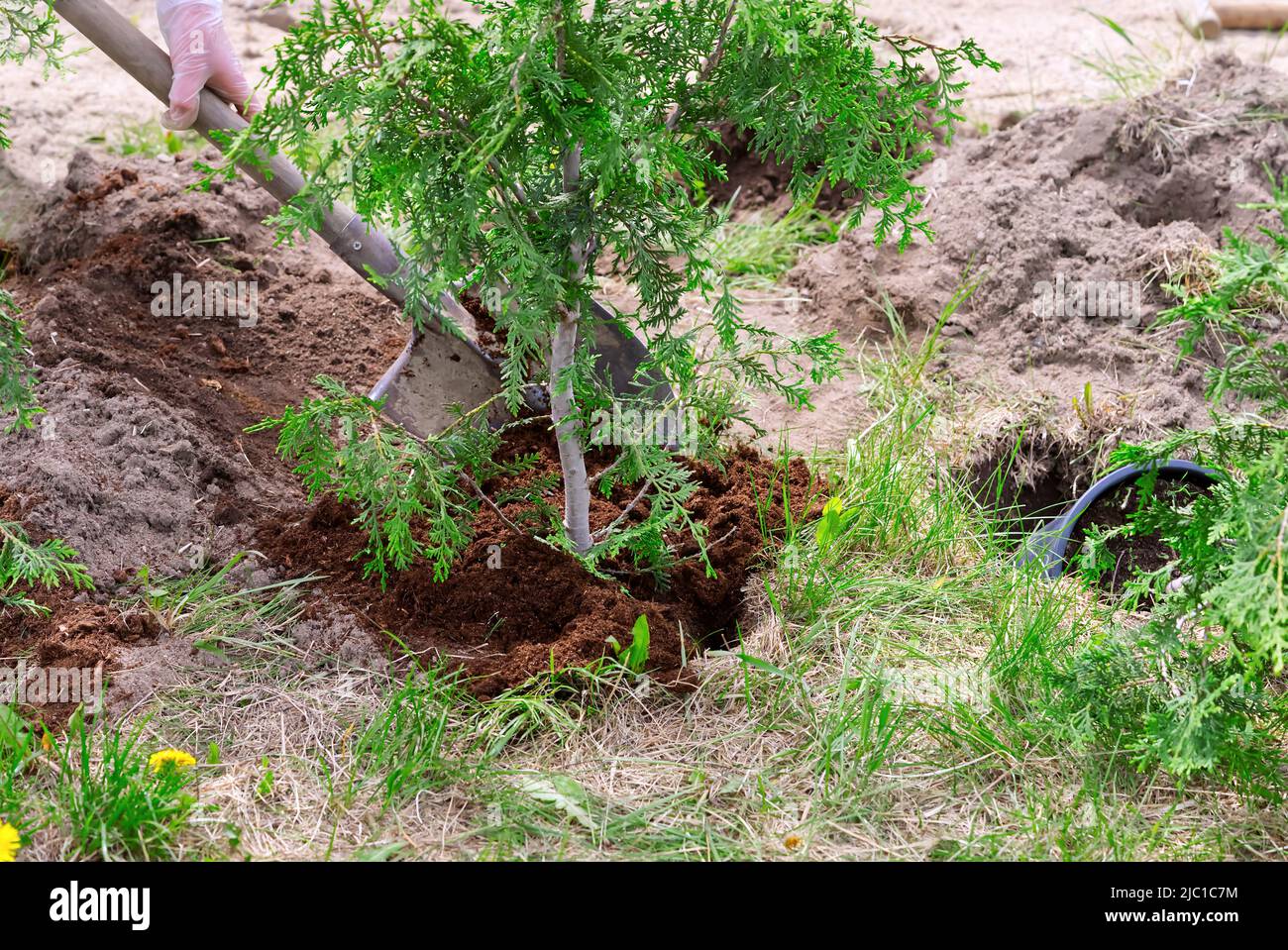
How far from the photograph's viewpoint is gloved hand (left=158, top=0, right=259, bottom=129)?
286 cm

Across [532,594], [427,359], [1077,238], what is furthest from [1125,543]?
[427,359]

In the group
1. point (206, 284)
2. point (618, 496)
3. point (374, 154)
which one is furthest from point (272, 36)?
point (374, 154)

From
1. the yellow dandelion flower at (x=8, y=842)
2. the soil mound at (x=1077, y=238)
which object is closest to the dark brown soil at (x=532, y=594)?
the yellow dandelion flower at (x=8, y=842)

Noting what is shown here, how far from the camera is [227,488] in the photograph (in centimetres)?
312

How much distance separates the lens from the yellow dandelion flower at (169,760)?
222cm

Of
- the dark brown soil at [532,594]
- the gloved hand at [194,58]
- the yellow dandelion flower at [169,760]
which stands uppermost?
the gloved hand at [194,58]

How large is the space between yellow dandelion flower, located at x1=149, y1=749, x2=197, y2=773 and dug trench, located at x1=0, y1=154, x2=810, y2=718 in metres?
0.27

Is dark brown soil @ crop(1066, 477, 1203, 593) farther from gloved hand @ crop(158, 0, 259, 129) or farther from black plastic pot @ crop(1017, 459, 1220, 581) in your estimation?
gloved hand @ crop(158, 0, 259, 129)

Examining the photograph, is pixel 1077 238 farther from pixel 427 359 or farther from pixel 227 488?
pixel 227 488

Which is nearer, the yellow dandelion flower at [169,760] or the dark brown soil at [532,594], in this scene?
the yellow dandelion flower at [169,760]

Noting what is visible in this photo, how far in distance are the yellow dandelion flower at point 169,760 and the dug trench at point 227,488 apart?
272mm

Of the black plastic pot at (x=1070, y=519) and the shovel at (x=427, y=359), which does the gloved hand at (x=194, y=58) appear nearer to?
the shovel at (x=427, y=359)

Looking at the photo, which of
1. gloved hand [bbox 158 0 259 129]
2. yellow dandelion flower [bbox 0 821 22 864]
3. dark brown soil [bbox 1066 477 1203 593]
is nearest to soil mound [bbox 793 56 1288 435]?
dark brown soil [bbox 1066 477 1203 593]
